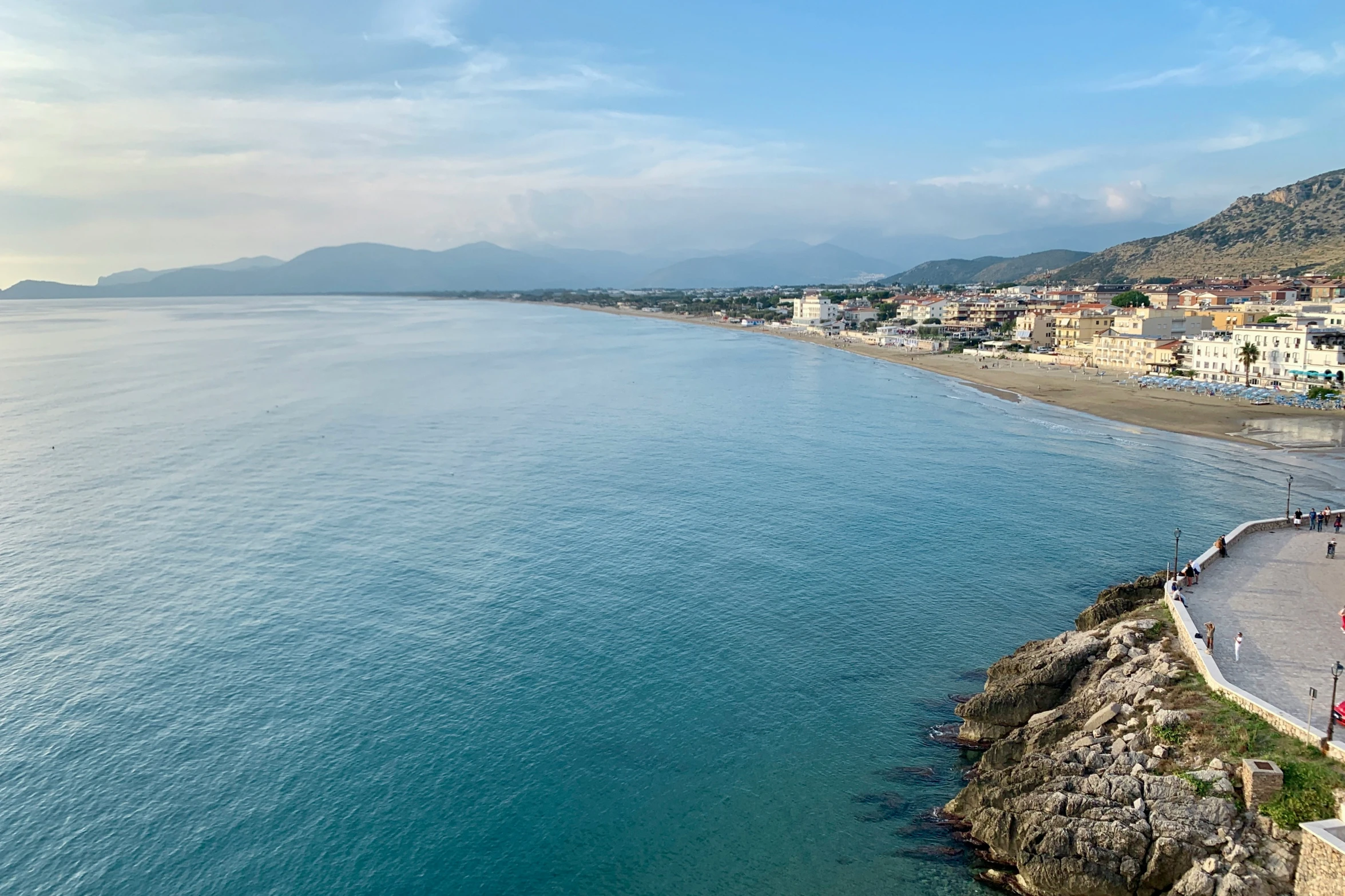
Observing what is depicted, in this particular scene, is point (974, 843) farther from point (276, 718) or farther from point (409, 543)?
point (409, 543)

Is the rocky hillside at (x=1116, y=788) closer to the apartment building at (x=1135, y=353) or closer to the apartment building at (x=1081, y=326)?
the apartment building at (x=1135, y=353)

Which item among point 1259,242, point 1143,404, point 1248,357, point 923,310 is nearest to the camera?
point 1143,404

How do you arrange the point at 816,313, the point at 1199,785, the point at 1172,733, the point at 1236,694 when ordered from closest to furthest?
the point at 1199,785 < the point at 1172,733 < the point at 1236,694 < the point at 816,313

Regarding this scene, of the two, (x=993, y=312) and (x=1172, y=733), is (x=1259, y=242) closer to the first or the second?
(x=993, y=312)

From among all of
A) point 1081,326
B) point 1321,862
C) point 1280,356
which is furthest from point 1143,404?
point 1321,862

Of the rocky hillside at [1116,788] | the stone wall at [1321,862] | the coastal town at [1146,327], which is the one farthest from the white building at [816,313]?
the stone wall at [1321,862]

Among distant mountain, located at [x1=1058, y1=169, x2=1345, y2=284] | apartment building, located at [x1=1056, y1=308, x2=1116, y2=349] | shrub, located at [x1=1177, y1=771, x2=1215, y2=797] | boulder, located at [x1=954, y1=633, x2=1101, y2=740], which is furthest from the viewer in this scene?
distant mountain, located at [x1=1058, y1=169, x2=1345, y2=284]

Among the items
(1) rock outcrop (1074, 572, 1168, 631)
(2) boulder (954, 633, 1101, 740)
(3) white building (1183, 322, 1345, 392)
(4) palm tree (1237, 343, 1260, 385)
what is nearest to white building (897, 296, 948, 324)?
(3) white building (1183, 322, 1345, 392)

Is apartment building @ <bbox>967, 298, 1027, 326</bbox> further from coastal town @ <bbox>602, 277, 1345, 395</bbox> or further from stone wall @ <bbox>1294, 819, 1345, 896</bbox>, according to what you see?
stone wall @ <bbox>1294, 819, 1345, 896</bbox>
